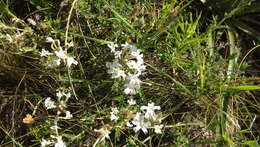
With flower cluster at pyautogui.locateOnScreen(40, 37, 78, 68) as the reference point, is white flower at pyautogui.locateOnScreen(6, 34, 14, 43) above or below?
above

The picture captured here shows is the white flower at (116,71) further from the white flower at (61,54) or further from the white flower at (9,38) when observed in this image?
the white flower at (9,38)

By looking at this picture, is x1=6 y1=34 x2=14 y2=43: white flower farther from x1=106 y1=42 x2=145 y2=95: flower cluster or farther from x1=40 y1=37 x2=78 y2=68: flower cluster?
x1=106 y1=42 x2=145 y2=95: flower cluster

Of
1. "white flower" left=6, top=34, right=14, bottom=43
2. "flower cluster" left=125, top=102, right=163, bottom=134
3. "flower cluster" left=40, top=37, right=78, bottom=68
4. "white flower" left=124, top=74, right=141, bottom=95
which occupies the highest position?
"white flower" left=6, top=34, right=14, bottom=43

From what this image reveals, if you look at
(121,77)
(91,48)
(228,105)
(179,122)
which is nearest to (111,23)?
(91,48)

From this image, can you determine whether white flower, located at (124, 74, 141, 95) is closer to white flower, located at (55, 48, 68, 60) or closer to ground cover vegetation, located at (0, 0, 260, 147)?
ground cover vegetation, located at (0, 0, 260, 147)

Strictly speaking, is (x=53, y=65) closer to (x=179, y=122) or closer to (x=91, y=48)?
(x=91, y=48)

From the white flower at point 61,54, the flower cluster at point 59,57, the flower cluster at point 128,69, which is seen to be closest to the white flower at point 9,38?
the flower cluster at point 59,57

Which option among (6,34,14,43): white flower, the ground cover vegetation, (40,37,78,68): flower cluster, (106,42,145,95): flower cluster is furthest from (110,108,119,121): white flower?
(6,34,14,43): white flower

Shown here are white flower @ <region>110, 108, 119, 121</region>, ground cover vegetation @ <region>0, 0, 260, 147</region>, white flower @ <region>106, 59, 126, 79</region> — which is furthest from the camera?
ground cover vegetation @ <region>0, 0, 260, 147</region>

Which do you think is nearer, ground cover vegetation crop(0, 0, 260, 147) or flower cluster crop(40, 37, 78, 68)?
flower cluster crop(40, 37, 78, 68)

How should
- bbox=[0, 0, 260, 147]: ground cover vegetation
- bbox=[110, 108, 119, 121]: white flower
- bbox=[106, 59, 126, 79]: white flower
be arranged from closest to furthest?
bbox=[106, 59, 126, 79]: white flower
bbox=[110, 108, 119, 121]: white flower
bbox=[0, 0, 260, 147]: ground cover vegetation
